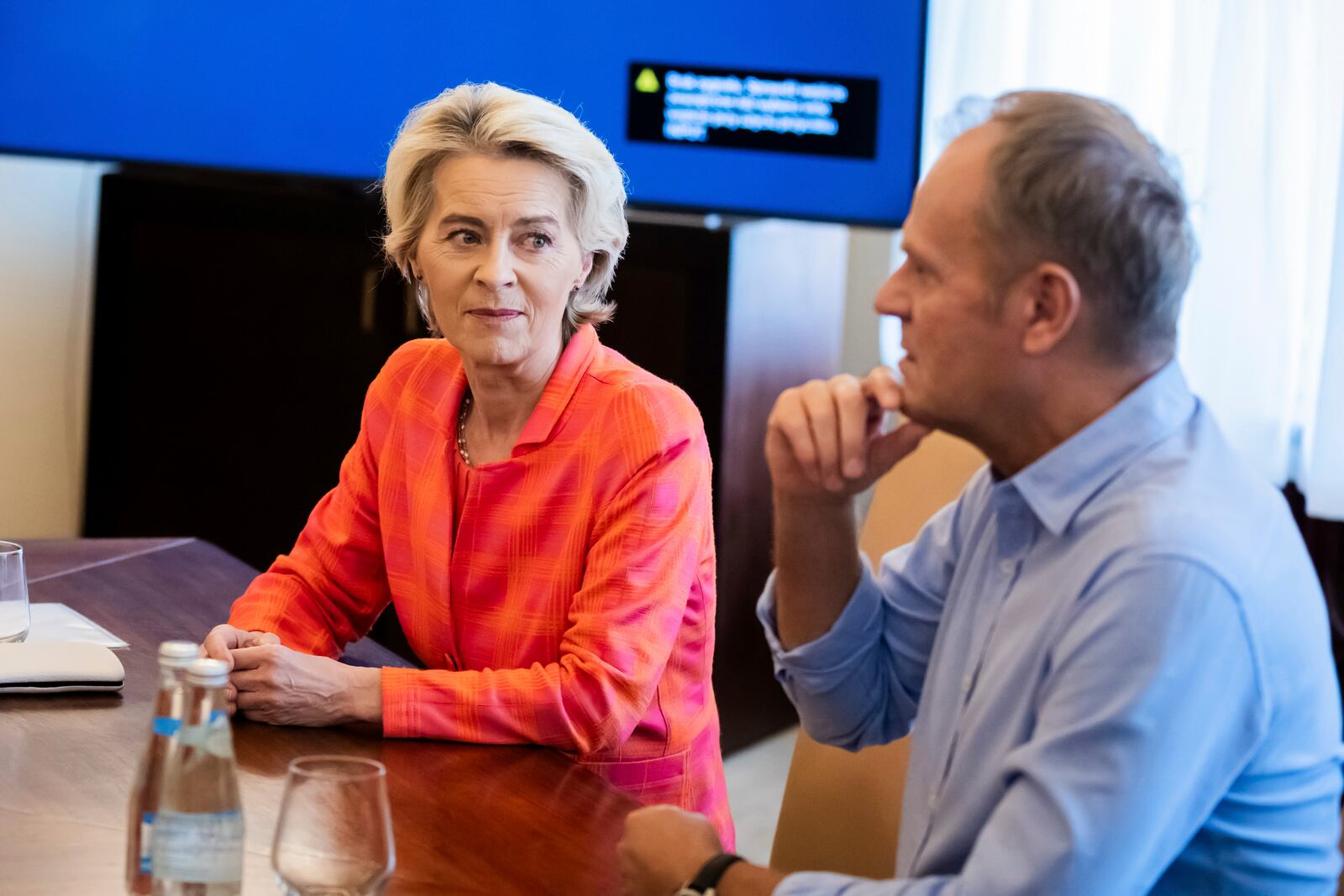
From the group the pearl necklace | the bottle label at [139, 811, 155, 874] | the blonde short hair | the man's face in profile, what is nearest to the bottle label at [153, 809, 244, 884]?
the bottle label at [139, 811, 155, 874]

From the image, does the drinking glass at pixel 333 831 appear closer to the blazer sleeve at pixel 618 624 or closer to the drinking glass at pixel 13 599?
the blazer sleeve at pixel 618 624

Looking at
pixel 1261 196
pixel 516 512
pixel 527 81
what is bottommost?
pixel 516 512

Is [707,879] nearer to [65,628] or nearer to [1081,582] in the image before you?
[1081,582]

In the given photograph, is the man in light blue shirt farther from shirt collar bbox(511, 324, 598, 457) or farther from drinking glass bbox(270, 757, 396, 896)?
shirt collar bbox(511, 324, 598, 457)

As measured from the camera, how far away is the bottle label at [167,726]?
1003 millimetres

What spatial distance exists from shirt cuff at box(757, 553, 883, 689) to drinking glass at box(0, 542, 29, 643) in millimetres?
807

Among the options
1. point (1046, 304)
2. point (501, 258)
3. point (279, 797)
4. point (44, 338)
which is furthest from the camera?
point (44, 338)

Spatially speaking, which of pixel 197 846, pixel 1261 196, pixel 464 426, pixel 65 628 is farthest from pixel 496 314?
pixel 1261 196

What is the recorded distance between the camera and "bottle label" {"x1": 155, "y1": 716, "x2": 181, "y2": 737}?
100cm

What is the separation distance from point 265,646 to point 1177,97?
8.20 ft

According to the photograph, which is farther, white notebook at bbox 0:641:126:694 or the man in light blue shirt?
white notebook at bbox 0:641:126:694

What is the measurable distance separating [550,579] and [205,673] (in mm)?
741

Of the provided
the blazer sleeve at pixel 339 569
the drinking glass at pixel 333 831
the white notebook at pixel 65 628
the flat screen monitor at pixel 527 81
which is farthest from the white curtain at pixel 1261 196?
the drinking glass at pixel 333 831

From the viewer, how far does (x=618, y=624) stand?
5.21 feet
